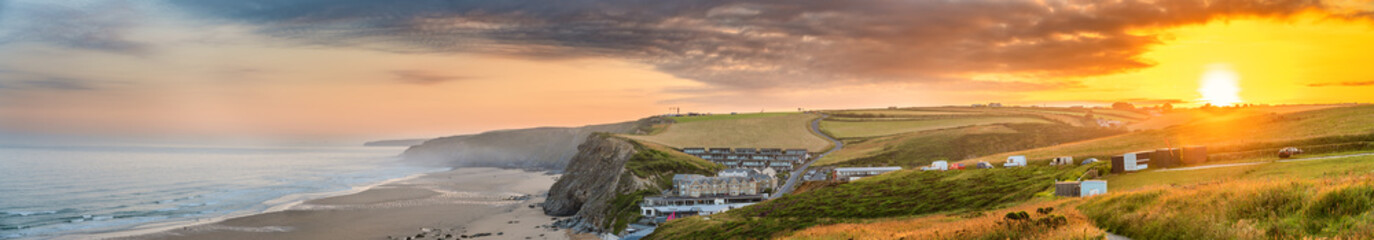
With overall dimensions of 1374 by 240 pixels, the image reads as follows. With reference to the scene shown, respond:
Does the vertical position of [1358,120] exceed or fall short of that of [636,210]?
it exceeds it

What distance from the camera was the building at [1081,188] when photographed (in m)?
31.8

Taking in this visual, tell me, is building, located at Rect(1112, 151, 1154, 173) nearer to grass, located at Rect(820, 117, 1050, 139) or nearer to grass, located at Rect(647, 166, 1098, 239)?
grass, located at Rect(647, 166, 1098, 239)

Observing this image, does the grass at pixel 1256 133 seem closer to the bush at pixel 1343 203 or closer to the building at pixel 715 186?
the building at pixel 715 186

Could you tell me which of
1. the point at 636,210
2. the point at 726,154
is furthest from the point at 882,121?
the point at 636,210

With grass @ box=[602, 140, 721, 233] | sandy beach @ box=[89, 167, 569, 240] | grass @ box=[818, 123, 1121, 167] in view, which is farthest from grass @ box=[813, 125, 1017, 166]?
sandy beach @ box=[89, 167, 569, 240]

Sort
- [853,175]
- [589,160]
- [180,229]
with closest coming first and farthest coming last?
1. [180,229]
2. [853,175]
3. [589,160]

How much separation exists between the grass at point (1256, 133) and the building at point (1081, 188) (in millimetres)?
18499

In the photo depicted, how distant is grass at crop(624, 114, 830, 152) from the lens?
140875mm

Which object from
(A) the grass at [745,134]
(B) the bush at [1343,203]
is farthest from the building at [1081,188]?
(A) the grass at [745,134]

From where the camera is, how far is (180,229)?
6669cm

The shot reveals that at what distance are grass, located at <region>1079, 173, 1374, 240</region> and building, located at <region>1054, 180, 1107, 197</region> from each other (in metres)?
12.2

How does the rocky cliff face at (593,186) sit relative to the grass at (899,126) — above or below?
below

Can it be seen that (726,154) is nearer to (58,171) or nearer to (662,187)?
(662,187)

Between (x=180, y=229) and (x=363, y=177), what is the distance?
277 feet
